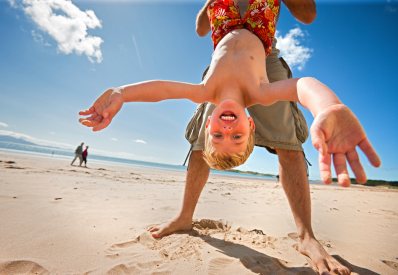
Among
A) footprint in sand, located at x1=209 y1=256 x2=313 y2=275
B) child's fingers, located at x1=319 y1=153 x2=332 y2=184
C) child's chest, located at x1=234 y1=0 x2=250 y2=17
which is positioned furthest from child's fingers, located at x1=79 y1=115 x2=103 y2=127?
child's chest, located at x1=234 y1=0 x2=250 y2=17

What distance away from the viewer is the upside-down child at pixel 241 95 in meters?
1.01

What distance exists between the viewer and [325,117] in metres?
1.02

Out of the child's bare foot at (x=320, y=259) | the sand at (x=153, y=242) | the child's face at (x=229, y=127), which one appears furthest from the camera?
the child's face at (x=229, y=127)

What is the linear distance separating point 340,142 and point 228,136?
3.66ft

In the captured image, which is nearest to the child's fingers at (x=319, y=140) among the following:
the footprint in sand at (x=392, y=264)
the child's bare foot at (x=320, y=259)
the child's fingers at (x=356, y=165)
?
the child's fingers at (x=356, y=165)

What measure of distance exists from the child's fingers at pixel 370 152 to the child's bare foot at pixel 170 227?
2017mm

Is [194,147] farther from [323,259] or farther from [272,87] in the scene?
[323,259]

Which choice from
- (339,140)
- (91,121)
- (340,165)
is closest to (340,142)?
(339,140)

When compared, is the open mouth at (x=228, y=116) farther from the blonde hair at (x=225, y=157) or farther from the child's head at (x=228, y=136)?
the blonde hair at (x=225, y=157)

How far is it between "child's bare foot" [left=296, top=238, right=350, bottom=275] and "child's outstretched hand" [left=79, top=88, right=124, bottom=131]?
7.33 feet

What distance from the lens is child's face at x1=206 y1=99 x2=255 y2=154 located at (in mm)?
1943

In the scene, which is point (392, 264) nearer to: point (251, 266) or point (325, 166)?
point (251, 266)

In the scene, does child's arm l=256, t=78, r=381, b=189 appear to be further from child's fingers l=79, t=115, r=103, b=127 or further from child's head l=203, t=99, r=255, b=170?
child's fingers l=79, t=115, r=103, b=127

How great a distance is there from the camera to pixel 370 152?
0.97 meters
